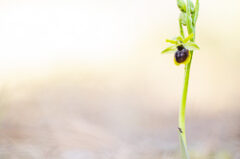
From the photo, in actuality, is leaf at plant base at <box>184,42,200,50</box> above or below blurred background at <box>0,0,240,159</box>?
below

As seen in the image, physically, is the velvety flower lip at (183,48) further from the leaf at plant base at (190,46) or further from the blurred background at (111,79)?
the blurred background at (111,79)

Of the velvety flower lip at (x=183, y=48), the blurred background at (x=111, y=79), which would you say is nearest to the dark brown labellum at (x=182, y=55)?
the velvety flower lip at (x=183, y=48)

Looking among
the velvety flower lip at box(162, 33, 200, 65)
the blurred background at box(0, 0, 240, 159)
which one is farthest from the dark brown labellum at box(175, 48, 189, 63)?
the blurred background at box(0, 0, 240, 159)

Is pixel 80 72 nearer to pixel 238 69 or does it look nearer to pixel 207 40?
pixel 207 40

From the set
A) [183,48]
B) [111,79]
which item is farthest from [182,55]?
[111,79]

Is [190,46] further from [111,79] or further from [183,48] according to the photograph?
[111,79]

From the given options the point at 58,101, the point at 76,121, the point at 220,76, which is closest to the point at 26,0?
the point at 58,101

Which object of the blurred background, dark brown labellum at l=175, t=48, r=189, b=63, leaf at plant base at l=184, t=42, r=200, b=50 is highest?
the blurred background

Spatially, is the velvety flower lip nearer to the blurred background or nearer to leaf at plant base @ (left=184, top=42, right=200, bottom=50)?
leaf at plant base @ (left=184, top=42, right=200, bottom=50)

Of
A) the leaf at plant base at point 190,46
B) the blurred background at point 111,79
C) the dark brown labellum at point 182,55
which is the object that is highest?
the blurred background at point 111,79
